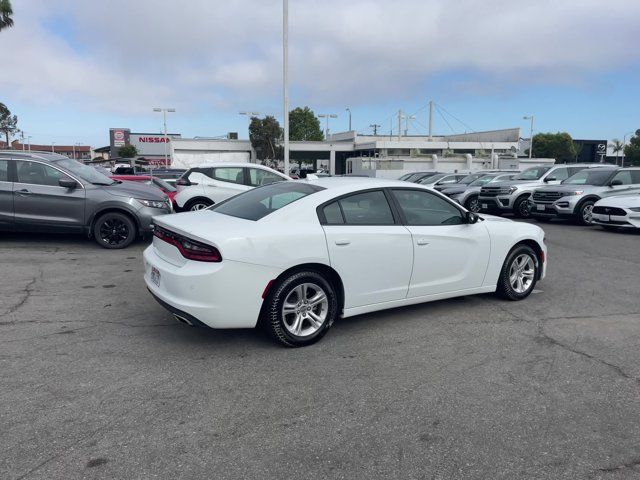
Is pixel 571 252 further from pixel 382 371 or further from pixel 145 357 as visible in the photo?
pixel 145 357

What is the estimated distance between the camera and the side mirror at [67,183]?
891 centimetres

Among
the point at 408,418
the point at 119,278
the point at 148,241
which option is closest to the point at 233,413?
the point at 408,418

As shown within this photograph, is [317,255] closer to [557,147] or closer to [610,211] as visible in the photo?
[610,211]

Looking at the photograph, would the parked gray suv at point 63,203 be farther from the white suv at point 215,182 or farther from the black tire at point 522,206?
the black tire at point 522,206

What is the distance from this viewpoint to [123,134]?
287ft

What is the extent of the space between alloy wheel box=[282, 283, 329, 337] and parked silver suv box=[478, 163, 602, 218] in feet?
41.9

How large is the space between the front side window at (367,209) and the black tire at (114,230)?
5.66m

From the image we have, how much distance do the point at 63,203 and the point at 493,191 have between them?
12348mm

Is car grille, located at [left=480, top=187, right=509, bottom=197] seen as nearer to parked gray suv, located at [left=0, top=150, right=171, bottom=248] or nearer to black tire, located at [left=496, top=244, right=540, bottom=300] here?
black tire, located at [left=496, top=244, right=540, bottom=300]

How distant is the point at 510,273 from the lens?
6086 mm

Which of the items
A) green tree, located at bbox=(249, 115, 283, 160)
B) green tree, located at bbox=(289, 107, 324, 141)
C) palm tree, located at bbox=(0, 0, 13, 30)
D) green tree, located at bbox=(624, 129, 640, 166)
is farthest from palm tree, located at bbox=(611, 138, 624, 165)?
palm tree, located at bbox=(0, 0, 13, 30)

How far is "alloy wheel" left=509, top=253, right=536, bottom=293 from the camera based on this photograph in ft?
20.1

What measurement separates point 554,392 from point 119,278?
5612 mm

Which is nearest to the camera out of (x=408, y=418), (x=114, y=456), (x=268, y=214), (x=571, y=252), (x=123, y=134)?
(x=114, y=456)
